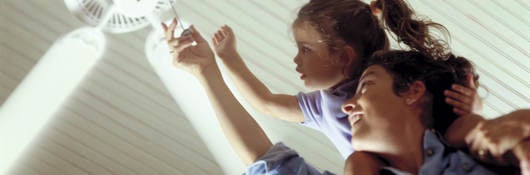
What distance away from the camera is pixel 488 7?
1.59 m

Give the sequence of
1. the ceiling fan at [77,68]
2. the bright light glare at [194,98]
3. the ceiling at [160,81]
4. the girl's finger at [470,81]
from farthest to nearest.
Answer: the ceiling at [160,81] < the bright light glare at [194,98] < the ceiling fan at [77,68] < the girl's finger at [470,81]

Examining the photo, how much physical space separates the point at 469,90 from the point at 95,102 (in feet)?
3.62

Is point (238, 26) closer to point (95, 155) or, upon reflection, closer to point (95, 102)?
point (95, 102)

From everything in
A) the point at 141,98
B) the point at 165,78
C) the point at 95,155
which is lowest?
the point at 95,155

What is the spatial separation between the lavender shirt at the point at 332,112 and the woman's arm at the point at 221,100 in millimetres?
129

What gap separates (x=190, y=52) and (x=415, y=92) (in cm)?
40

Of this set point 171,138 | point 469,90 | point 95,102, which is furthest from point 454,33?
point 95,102

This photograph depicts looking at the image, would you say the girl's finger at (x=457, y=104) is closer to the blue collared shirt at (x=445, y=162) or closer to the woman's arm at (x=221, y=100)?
the blue collared shirt at (x=445, y=162)

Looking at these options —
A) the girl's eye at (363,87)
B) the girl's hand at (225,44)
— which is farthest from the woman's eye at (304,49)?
the girl's eye at (363,87)

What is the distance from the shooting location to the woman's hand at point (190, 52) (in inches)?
46.4

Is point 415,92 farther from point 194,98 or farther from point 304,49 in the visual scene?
point 194,98

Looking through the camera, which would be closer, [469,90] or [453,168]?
[453,168]

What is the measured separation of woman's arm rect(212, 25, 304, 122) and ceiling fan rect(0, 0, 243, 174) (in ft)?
0.39

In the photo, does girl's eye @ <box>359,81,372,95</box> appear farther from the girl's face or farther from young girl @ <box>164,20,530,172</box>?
the girl's face
